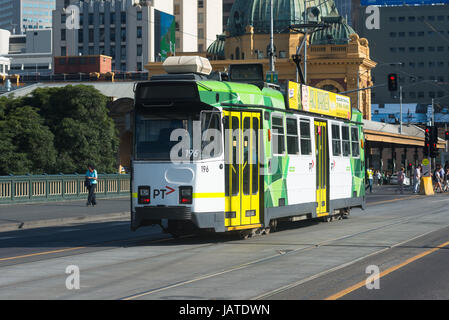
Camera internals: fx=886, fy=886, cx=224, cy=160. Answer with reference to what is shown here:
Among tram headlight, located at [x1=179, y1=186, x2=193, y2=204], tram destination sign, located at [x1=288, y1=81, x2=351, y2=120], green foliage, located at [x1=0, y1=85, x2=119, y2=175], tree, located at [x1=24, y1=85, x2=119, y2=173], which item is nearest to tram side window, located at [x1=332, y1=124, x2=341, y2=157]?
tram destination sign, located at [x1=288, y1=81, x2=351, y2=120]

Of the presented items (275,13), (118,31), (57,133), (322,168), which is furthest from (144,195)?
(118,31)

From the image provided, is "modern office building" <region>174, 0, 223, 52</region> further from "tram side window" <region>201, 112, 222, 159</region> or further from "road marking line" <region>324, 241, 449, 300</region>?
"road marking line" <region>324, 241, 449, 300</region>

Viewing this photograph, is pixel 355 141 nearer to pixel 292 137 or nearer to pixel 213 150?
pixel 292 137

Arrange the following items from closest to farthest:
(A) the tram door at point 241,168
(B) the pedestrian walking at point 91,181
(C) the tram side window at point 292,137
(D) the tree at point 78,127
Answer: (A) the tram door at point 241,168 < (C) the tram side window at point 292,137 < (B) the pedestrian walking at point 91,181 < (D) the tree at point 78,127

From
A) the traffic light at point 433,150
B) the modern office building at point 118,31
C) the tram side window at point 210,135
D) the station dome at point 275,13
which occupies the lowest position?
the tram side window at point 210,135

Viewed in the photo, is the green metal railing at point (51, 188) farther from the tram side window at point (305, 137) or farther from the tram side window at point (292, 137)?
the tram side window at point (292, 137)

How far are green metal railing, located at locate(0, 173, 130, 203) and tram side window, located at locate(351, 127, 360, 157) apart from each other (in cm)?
1505

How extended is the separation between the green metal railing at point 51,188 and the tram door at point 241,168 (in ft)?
60.8

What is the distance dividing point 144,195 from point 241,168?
1958mm

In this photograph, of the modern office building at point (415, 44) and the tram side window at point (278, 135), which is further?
the modern office building at point (415, 44)

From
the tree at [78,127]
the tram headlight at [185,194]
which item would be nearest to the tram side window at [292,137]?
the tram headlight at [185,194]

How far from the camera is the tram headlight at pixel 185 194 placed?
16328 millimetres

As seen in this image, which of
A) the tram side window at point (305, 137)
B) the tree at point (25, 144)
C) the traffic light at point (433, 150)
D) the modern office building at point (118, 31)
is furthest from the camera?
the modern office building at point (118, 31)
